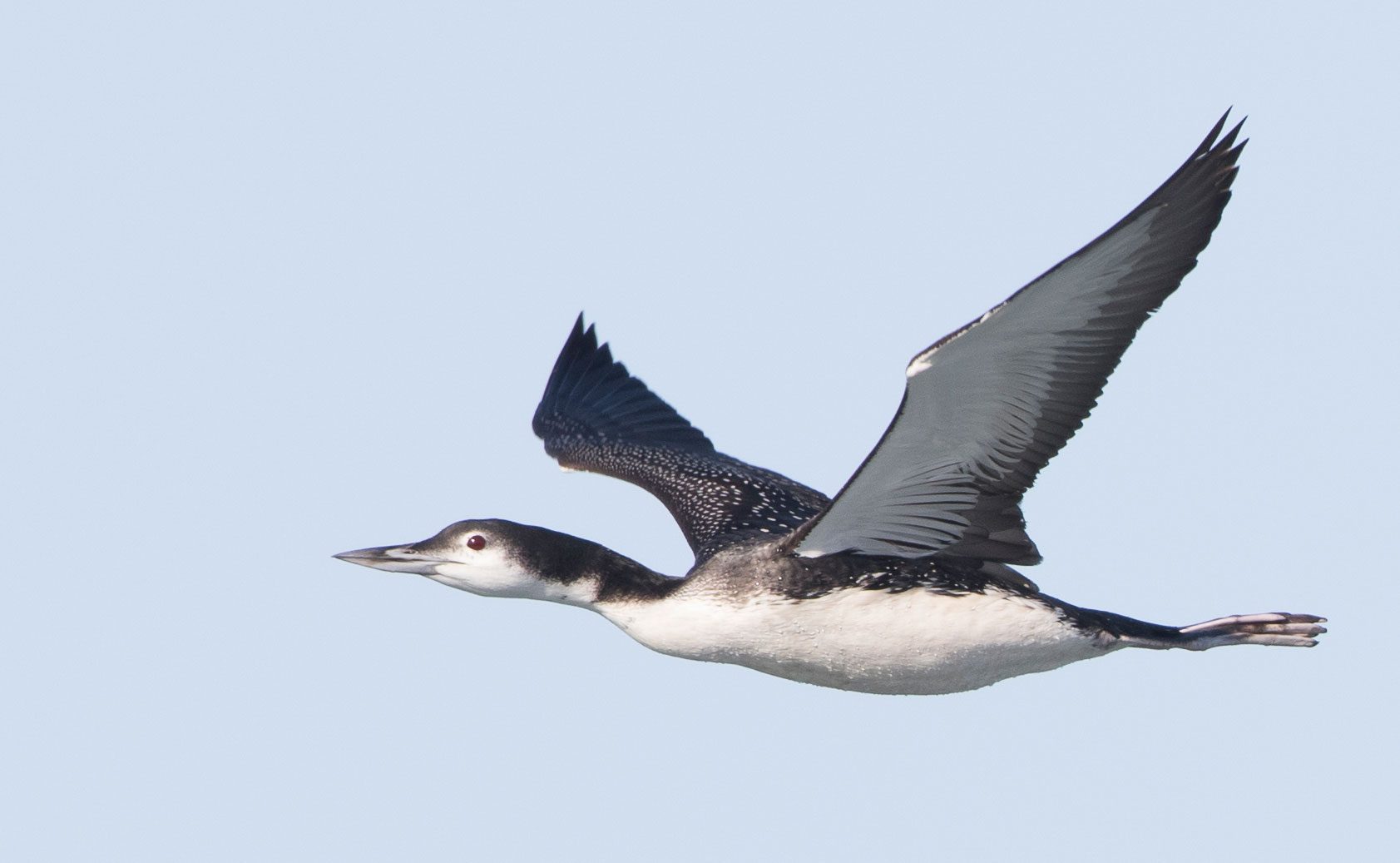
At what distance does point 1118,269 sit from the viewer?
311 inches

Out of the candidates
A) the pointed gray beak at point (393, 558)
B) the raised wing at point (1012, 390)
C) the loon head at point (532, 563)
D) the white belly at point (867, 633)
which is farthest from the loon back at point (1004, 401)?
the pointed gray beak at point (393, 558)

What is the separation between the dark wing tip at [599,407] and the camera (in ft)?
40.3

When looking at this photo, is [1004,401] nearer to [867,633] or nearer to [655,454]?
[867,633]

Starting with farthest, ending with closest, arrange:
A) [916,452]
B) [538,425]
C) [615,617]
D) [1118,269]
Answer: [538,425] < [615,617] < [916,452] < [1118,269]

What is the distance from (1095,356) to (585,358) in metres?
5.32

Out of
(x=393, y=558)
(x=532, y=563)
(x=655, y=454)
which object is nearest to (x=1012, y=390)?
(x=532, y=563)

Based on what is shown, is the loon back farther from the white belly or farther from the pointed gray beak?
the pointed gray beak

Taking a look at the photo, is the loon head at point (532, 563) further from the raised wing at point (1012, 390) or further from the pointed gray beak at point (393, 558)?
the raised wing at point (1012, 390)

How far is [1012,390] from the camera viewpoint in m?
8.41

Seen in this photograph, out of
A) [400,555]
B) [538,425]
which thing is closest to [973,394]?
[400,555]

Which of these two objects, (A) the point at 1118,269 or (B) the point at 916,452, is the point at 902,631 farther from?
(A) the point at 1118,269

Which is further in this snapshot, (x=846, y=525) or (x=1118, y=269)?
(x=846, y=525)

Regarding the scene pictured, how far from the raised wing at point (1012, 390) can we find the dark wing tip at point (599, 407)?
339 centimetres

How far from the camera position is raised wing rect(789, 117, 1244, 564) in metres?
7.74
